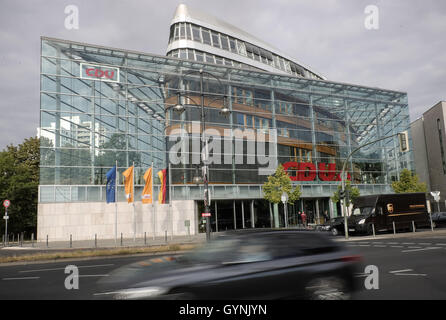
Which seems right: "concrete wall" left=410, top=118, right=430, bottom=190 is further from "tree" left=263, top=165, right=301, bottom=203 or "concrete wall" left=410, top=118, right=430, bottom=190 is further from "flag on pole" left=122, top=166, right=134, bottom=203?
"flag on pole" left=122, top=166, right=134, bottom=203

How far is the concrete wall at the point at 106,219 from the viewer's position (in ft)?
87.5

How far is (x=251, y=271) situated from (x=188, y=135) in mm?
27563

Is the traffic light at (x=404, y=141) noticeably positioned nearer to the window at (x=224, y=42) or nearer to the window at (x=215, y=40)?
the window at (x=215, y=40)

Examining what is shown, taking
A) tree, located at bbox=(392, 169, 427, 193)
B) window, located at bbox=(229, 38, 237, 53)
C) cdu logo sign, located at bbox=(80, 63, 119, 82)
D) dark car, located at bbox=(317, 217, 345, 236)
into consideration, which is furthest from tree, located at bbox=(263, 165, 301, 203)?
window, located at bbox=(229, 38, 237, 53)

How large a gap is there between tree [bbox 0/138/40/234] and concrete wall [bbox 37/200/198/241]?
623 inches

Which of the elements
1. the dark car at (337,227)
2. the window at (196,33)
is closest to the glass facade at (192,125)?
the window at (196,33)

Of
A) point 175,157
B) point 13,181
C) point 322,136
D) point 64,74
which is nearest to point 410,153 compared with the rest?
point 322,136

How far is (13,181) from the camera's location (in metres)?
39.6

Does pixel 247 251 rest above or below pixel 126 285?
above

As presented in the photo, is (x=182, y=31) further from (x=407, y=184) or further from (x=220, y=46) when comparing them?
(x=407, y=184)

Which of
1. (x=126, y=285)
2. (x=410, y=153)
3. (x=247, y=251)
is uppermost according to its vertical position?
(x=410, y=153)

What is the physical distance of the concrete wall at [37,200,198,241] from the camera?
2666cm

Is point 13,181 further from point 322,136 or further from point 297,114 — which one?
point 322,136

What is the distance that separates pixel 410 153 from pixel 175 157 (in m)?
30.4
